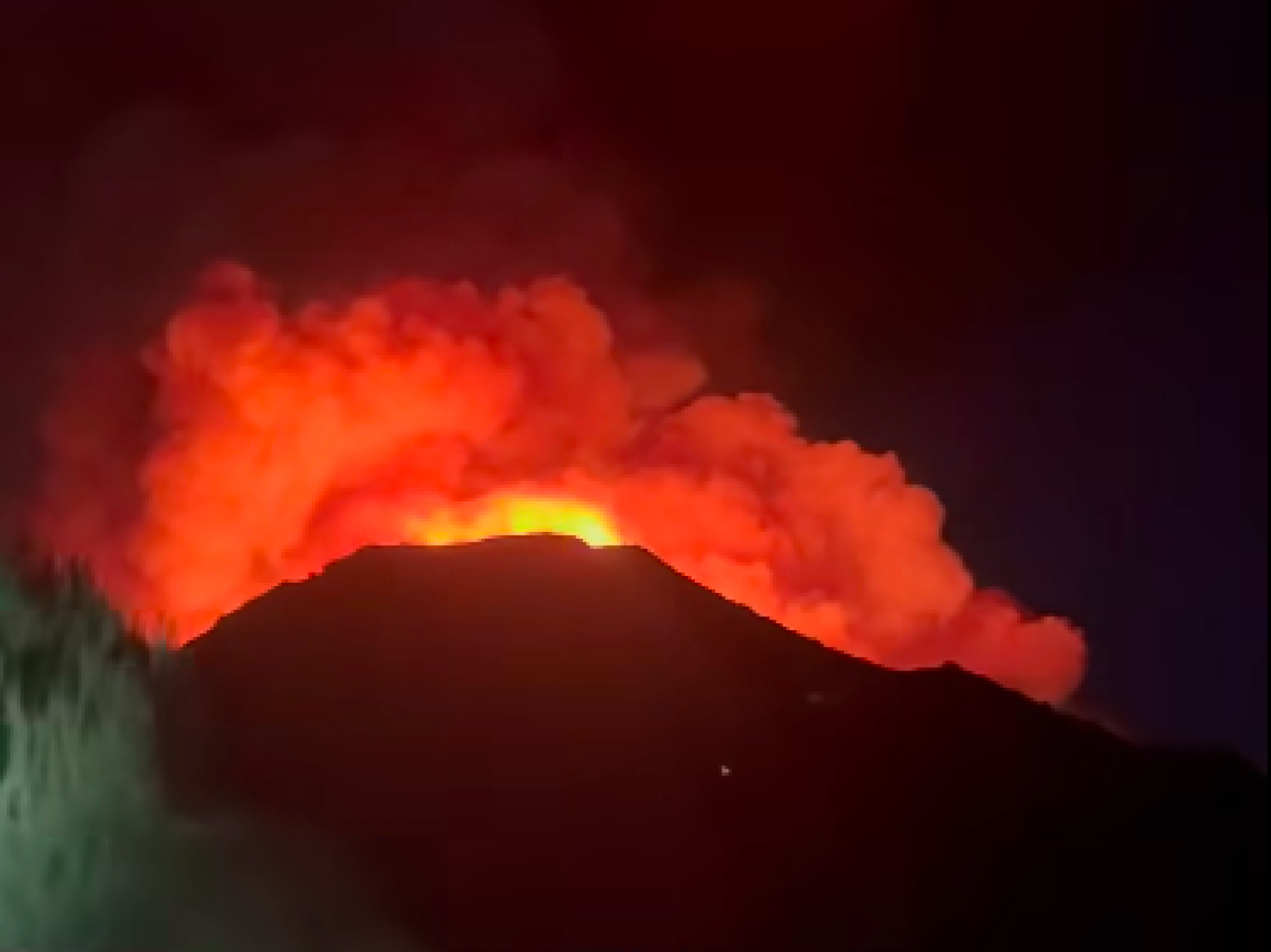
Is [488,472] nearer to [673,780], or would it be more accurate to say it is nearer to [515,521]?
[515,521]

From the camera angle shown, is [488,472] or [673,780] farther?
[488,472]

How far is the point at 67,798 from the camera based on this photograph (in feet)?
19.4

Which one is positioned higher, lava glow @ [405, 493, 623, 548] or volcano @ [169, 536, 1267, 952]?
lava glow @ [405, 493, 623, 548]

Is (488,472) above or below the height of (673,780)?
above

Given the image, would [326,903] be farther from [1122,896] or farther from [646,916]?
[1122,896]

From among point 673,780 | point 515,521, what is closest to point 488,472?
point 515,521

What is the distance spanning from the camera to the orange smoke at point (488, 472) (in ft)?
29.9

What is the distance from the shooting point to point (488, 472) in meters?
10.0

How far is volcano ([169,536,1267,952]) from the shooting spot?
7.03 meters

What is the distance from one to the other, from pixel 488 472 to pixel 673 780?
279 cm

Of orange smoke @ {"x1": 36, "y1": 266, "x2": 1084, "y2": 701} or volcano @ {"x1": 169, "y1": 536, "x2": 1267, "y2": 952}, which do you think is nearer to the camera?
volcano @ {"x1": 169, "y1": 536, "x2": 1267, "y2": 952}

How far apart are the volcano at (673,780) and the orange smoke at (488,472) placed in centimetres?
52

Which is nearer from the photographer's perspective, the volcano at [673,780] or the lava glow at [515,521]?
the volcano at [673,780]

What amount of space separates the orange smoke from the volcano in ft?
1.71
